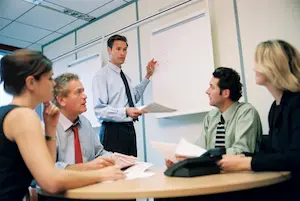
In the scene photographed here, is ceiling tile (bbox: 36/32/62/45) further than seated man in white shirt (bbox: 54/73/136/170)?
Yes

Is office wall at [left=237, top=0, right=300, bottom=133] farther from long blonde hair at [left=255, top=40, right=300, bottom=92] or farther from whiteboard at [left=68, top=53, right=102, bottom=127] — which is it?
whiteboard at [left=68, top=53, right=102, bottom=127]

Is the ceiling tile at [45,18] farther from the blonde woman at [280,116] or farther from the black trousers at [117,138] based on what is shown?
the blonde woman at [280,116]

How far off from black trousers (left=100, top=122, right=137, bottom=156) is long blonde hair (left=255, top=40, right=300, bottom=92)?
1.42m

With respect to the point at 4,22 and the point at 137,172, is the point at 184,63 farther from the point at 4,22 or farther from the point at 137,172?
the point at 4,22

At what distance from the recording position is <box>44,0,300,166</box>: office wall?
228 cm

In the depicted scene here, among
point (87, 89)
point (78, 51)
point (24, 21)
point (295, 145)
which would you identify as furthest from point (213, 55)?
point (24, 21)

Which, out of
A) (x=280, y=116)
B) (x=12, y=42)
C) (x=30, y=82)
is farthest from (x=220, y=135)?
(x=12, y=42)

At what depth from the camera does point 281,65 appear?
146 centimetres

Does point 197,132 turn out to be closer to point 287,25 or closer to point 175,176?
point 287,25

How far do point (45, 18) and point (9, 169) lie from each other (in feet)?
10.2

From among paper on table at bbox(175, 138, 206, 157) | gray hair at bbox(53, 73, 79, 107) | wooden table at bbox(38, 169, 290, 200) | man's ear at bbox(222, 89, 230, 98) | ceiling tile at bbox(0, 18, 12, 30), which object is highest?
ceiling tile at bbox(0, 18, 12, 30)

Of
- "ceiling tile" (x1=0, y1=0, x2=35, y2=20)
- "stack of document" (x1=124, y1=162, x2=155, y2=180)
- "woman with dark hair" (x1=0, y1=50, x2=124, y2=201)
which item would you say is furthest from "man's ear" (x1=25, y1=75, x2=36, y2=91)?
"ceiling tile" (x1=0, y1=0, x2=35, y2=20)

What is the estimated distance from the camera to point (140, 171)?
1.43 metres

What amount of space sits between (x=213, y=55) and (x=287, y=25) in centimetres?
67
